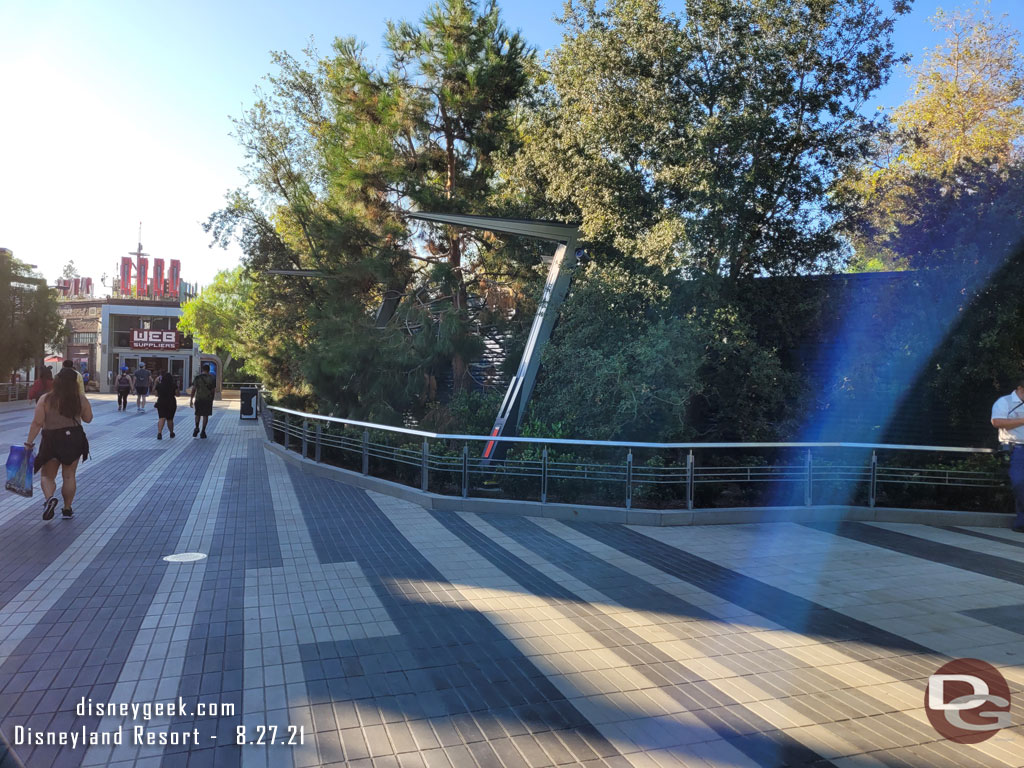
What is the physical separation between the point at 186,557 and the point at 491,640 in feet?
11.0

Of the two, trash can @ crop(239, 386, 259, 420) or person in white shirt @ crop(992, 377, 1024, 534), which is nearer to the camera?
person in white shirt @ crop(992, 377, 1024, 534)

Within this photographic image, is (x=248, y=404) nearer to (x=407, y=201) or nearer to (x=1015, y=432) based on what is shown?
(x=407, y=201)

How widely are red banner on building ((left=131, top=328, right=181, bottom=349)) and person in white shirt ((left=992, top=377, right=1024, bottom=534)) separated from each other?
5251 centimetres

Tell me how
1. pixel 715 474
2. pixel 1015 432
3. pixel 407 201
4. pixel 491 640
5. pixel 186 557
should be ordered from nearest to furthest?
1. pixel 491 640
2. pixel 186 557
3. pixel 1015 432
4. pixel 715 474
5. pixel 407 201

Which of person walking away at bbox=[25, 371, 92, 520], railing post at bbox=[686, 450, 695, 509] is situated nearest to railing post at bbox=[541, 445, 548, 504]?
railing post at bbox=[686, 450, 695, 509]

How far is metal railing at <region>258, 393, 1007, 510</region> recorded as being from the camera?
844 cm

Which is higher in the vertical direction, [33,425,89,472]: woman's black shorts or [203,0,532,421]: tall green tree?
[203,0,532,421]: tall green tree

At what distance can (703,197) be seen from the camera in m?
9.08

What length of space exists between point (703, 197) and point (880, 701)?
688cm

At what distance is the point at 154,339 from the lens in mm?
50094

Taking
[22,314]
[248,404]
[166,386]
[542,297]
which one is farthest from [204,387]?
[22,314]

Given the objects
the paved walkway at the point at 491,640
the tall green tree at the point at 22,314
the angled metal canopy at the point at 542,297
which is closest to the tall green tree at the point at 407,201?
the angled metal canopy at the point at 542,297

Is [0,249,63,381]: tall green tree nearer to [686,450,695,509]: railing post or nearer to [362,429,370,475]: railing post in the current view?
[362,429,370,475]: railing post

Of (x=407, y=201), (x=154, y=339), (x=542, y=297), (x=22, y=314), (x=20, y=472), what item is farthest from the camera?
(x=154, y=339)
